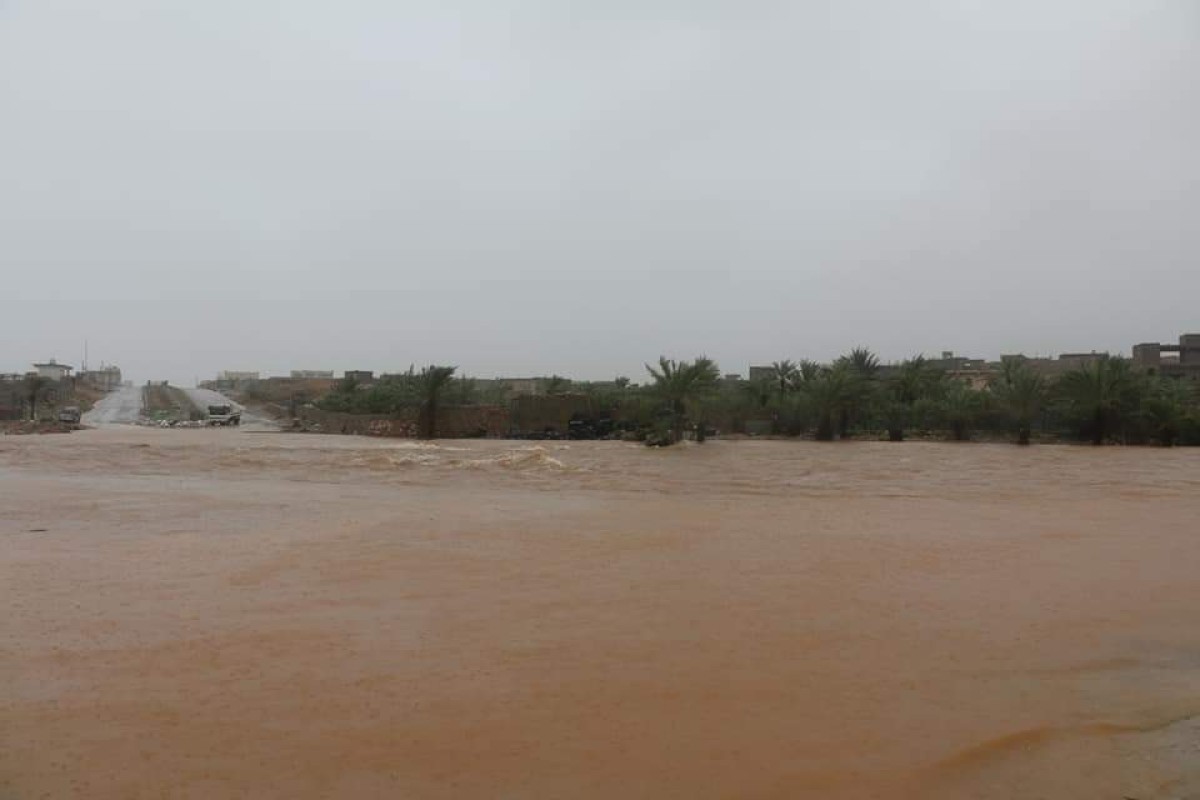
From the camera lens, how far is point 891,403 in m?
36.2

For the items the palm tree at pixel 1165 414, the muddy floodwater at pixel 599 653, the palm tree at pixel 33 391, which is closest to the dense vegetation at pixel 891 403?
the palm tree at pixel 1165 414

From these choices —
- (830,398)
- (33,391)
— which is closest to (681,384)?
(830,398)

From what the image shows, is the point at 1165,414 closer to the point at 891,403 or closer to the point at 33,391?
A: the point at 891,403

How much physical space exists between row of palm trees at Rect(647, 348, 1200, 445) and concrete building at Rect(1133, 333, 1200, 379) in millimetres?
18209

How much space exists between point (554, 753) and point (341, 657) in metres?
2.30

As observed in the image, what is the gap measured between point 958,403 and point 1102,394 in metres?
5.03

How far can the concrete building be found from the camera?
173ft

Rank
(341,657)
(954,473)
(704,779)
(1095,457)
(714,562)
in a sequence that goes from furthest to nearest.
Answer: (1095,457), (954,473), (714,562), (341,657), (704,779)

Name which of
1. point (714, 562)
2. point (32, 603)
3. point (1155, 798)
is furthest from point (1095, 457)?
point (32, 603)

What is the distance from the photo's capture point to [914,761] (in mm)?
4500

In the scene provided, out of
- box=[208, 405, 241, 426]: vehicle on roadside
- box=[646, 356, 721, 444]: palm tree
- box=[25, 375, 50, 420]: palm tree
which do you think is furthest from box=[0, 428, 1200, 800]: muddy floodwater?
box=[25, 375, 50, 420]: palm tree

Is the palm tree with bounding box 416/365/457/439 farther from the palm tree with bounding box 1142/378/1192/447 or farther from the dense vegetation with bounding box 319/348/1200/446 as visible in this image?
the palm tree with bounding box 1142/378/1192/447

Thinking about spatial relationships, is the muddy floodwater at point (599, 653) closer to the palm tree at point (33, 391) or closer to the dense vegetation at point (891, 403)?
the dense vegetation at point (891, 403)

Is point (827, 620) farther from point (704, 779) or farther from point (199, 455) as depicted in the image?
point (199, 455)
